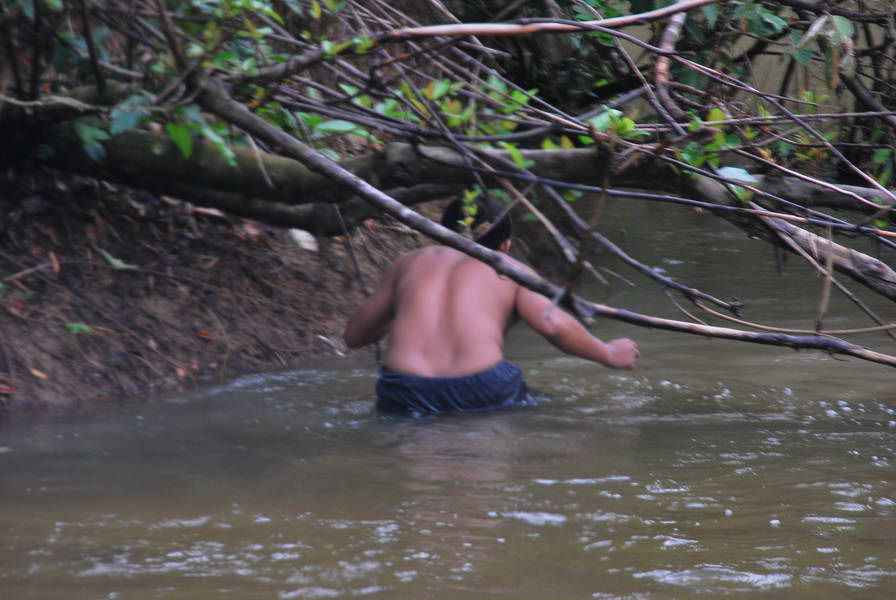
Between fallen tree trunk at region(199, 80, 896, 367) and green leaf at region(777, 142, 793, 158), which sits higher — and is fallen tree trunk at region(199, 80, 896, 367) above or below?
below

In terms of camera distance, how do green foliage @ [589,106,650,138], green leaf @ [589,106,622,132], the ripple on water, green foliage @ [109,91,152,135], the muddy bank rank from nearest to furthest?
the ripple on water
green foliage @ [589,106,650,138]
green leaf @ [589,106,622,132]
green foliage @ [109,91,152,135]
the muddy bank

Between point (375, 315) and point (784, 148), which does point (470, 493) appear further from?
point (784, 148)

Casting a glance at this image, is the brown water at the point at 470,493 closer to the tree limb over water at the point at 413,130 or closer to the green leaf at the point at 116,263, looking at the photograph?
the tree limb over water at the point at 413,130

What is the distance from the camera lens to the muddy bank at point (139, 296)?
514 cm

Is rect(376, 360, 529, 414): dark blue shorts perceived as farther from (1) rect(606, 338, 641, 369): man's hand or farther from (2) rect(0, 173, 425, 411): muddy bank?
(2) rect(0, 173, 425, 411): muddy bank

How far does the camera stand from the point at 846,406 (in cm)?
527

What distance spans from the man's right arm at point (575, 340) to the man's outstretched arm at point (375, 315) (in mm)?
636

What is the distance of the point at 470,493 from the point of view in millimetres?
3734

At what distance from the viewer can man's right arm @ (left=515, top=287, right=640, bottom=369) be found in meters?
4.88

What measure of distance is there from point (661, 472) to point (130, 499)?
1.95 metres

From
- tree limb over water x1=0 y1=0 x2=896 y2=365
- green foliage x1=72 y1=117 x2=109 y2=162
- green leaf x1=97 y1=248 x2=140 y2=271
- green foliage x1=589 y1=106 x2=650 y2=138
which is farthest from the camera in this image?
green leaf x1=97 y1=248 x2=140 y2=271

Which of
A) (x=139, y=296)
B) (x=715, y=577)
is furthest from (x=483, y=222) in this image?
(x=715, y=577)

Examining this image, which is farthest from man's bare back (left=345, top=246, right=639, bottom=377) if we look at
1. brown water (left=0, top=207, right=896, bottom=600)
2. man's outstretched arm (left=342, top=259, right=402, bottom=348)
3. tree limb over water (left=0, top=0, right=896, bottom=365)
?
tree limb over water (left=0, top=0, right=896, bottom=365)

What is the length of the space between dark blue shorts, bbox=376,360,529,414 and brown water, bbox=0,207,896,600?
0.31 ft
